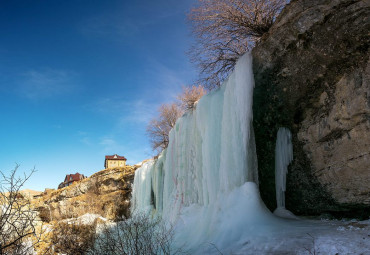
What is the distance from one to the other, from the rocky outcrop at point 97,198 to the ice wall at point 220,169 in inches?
406

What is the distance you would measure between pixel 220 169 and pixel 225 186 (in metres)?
0.44

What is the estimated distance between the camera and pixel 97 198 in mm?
18984

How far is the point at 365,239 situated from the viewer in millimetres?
2957

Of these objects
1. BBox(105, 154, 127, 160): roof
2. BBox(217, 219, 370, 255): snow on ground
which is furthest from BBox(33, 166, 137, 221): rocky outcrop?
BBox(105, 154, 127, 160): roof

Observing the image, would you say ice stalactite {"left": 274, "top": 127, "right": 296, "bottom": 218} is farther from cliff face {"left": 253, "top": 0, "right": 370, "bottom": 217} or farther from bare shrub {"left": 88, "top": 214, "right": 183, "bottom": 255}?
bare shrub {"left": 88, "top": 214, "right": 183, "bottom": 255}

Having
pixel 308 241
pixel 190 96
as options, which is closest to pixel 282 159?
pixel 308 241

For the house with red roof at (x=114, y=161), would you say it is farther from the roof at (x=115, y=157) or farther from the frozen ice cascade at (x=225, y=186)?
the frozen ice cascade at (x=225, y=186)

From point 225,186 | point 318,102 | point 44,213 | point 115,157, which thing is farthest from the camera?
point 115,157

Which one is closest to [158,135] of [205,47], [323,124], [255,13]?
[205,47]

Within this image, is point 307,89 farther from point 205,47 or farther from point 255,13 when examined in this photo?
point 205,47

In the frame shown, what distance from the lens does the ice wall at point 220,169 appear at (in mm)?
5086

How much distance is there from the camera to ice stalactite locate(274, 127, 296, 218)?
583cm

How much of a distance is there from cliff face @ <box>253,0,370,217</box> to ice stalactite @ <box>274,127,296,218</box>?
0.41 ft

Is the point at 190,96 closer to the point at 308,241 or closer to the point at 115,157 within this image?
the point at 308,241
